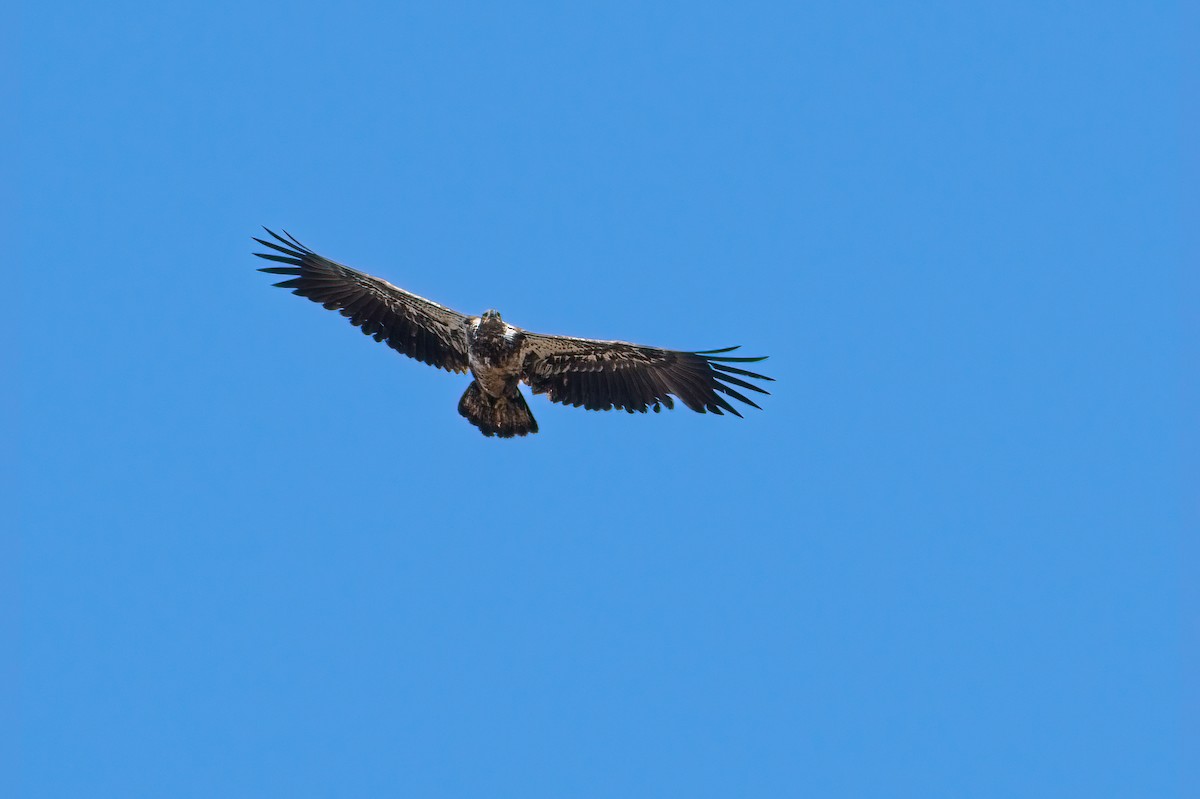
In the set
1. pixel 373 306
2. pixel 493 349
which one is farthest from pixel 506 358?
pixel 373 306

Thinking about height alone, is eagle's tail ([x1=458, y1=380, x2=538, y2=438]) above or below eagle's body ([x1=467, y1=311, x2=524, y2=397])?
below

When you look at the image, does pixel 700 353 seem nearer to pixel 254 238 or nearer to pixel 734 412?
pixel 734 412

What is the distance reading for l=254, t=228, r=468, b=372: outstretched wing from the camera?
758 inches

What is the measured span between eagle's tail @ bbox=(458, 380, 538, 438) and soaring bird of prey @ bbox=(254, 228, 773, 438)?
0.05 ft

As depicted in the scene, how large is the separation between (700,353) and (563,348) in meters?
1.89

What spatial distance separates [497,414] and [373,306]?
244 centimetres

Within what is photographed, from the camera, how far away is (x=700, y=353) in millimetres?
18250

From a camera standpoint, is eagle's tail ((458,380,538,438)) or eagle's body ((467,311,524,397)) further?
eagle's tail ((458,380,538,438))

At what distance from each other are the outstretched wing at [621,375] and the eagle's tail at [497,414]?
15.8 inches

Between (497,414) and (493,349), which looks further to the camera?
(497,414)

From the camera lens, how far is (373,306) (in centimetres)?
1947

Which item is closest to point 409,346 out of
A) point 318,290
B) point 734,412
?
point 318,290

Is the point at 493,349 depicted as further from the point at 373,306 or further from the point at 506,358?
the point at 373,306

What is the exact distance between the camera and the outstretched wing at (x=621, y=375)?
18.5m
